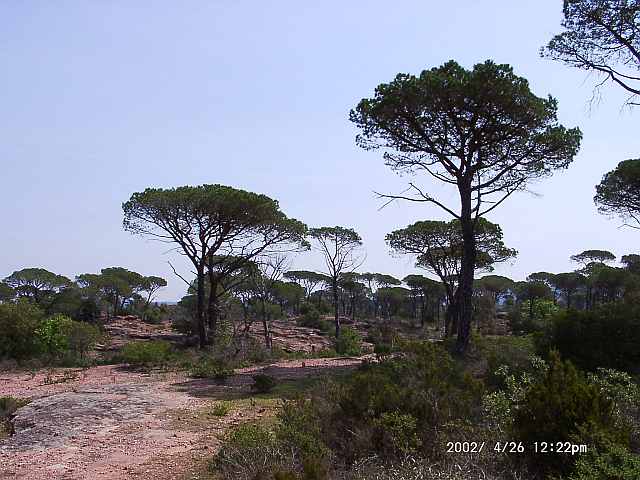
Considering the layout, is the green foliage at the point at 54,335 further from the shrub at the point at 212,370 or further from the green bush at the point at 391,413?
the green bush at the point at 391,413

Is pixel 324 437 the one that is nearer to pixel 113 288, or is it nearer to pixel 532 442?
pixel 532 442

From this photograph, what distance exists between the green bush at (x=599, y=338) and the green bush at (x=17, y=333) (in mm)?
16915

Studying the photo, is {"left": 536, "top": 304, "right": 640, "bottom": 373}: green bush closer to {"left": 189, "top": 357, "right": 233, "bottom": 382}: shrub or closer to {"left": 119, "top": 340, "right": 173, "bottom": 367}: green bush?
{"left": 189, "top": 357, "right": 233, "bottom": 382}: shrub

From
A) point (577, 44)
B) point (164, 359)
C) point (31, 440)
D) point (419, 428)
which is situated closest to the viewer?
point (419, 428)

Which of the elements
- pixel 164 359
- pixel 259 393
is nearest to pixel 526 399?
pixel 259 393

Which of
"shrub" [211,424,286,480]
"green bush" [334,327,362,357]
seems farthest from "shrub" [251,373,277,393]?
"green bush" [334,327,362,357]

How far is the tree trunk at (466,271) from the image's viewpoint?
1338 centimetres

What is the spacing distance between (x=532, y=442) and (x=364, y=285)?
170 ft

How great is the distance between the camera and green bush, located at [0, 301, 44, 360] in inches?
737

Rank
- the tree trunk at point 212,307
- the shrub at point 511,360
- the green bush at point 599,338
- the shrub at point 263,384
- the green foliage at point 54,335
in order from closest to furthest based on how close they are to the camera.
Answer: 1. the shrub at point 511,360
2. the green bush at point 599,338
3. the shrub at point 263,384
4. the green foliage at point 54,335
5. the tree trunk at point 212,307


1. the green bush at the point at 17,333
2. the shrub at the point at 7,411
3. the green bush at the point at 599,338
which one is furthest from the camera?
the green bush at the point at 17,333

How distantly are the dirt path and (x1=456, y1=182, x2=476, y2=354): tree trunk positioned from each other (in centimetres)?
374

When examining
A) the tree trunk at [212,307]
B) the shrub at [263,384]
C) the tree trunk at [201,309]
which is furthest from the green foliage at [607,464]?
the tree trunk at [212,307]

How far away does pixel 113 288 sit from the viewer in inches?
1770
